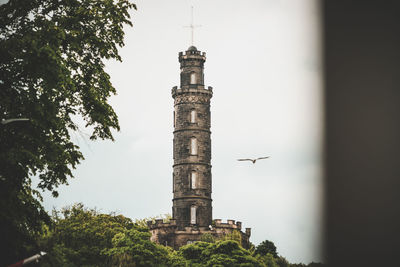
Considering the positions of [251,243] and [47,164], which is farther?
[251,243]

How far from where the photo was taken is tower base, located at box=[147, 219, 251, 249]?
7081cm

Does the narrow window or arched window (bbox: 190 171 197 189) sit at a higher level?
arched window (bbox: 190 171 197 189)

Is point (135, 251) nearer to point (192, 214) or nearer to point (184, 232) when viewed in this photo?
point (184, 232)

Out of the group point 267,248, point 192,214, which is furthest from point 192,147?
point 267,248

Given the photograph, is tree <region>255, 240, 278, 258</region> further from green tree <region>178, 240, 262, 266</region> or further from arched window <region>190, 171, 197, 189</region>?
green tree <region>178, 240, 262, 266</region>

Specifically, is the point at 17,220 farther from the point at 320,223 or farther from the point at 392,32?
the point at 392,32

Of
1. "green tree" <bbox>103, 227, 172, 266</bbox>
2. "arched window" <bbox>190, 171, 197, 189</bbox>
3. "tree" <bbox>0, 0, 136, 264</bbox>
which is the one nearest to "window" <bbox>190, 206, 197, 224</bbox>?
"arched window" <bbox>190, 171, 197, 189</bbox>

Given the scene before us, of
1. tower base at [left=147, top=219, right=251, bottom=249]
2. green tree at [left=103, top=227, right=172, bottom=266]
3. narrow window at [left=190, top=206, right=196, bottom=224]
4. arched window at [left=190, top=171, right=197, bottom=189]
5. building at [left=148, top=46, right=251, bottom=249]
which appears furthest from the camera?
arched window at [left=190, top=171, right=197, bottom=189]

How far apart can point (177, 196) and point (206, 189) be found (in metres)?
3.71

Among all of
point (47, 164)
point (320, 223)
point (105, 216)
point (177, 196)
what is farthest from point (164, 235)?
point (320, 223)

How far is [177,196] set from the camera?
74.6 m

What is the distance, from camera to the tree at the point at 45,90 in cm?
1959

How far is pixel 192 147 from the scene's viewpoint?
75.2 m

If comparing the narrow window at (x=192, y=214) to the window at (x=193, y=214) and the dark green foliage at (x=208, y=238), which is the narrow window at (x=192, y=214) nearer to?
the window at (x=193, y=214)
